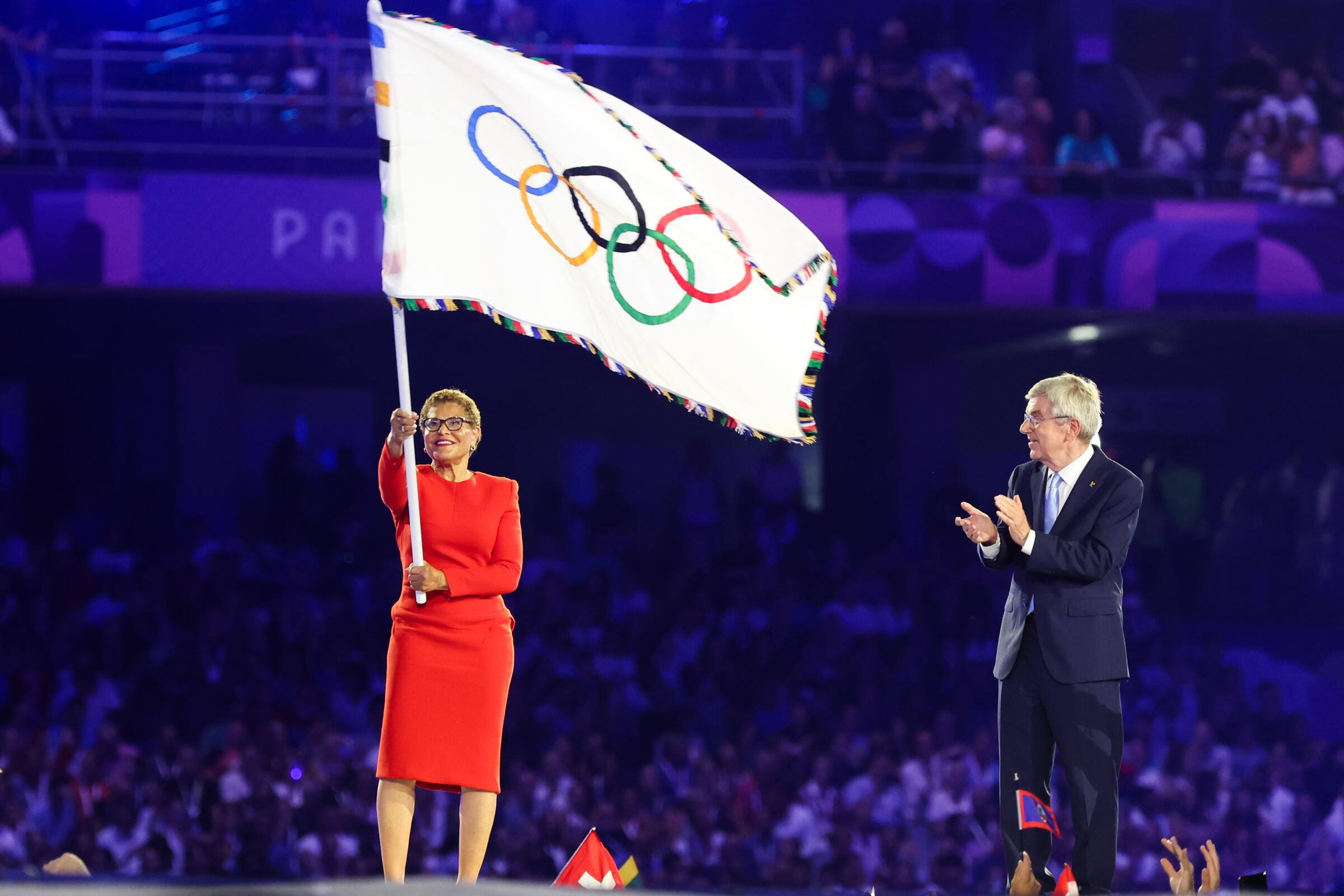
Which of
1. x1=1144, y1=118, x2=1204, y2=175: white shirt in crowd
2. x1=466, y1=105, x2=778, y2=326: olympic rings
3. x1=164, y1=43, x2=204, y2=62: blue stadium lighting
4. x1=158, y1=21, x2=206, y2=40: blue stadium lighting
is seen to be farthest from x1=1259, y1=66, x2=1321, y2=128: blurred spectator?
x1=466, y1=105, x2=778, y2=326: olympic rings

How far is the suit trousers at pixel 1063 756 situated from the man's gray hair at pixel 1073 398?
1.51ft

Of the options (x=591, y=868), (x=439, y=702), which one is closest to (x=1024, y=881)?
(x=591, y=868)

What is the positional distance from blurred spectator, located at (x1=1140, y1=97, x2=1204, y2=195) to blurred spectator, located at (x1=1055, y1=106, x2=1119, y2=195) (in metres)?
0.24

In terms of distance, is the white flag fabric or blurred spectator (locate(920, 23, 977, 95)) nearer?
the white flag fabric

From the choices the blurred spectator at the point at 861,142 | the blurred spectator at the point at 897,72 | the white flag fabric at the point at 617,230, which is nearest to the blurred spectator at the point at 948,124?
the blurred spectator at the point at 897,72

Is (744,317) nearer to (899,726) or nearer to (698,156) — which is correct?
(698,156)

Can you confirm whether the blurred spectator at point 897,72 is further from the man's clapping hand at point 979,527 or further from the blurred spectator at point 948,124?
the man's clapping hand at point 979,527

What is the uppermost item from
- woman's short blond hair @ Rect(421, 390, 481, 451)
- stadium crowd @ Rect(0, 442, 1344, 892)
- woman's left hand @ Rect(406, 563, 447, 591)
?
woman's short blond hair @ Rect(421, 390, 481, 451)

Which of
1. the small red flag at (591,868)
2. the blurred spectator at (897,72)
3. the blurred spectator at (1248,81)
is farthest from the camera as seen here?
the blurred spectator at (1248,81)

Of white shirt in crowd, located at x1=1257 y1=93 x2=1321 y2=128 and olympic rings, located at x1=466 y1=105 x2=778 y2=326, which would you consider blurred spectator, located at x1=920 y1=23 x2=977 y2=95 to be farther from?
olympic rings, located at x1=466 y1=105 x2=778 y2=326

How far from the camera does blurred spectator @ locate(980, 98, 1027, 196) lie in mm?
9961

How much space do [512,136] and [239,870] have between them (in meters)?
4.91

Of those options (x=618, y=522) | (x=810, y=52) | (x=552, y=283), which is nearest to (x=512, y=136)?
(x=552, y=283)

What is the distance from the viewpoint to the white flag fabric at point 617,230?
12.7 ft
